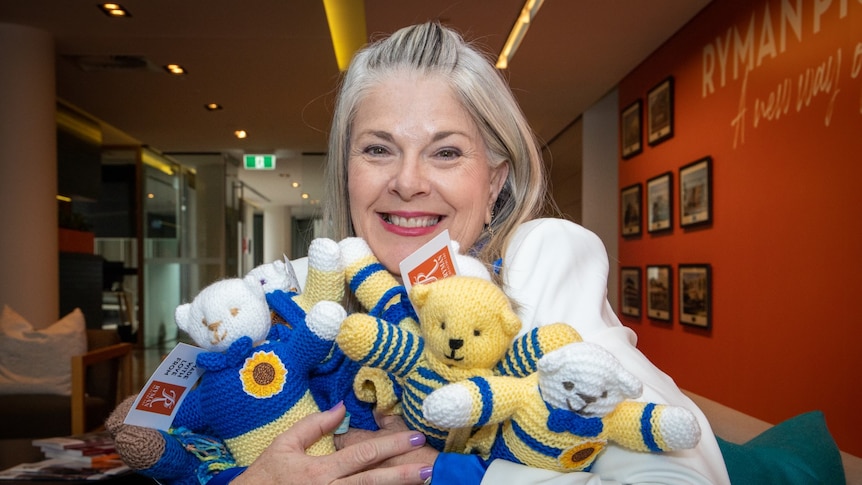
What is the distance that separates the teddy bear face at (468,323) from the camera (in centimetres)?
84

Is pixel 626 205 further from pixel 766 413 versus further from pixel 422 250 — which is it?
pixel 422 250

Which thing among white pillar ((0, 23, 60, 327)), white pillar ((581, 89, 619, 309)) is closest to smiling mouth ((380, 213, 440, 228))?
white pillar ((0, 23, 60, 327))

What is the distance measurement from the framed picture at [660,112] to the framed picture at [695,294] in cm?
106

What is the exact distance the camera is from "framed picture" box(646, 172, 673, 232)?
15.9 feet

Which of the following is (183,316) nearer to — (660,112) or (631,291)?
(660,112)

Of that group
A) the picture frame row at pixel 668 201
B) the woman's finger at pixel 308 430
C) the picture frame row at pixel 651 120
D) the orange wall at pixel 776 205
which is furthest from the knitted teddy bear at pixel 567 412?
the picture frame row at pixel 651 120

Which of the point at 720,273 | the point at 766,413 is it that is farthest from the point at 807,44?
the point at 766,413

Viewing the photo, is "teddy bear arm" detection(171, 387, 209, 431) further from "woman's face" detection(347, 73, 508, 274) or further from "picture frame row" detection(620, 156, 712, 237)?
"picture frame row" detection(620, 156, 712, 237)

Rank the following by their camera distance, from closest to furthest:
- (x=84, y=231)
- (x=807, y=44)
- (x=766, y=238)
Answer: (x=807, y=44) → (x=766, y=238) → (x=84, y=231)

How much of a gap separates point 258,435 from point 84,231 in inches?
268

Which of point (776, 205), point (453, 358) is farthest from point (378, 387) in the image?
point (776, 205)

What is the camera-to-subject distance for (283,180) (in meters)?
12.0

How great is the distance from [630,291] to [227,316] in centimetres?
525

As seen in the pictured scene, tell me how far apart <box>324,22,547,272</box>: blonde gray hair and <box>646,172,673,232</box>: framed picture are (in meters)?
3.70
